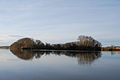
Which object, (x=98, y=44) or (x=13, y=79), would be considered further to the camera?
(x=98, y=44)

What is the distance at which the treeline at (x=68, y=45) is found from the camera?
186 feet

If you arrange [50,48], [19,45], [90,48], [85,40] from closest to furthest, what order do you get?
1. [90,48]
2. [85,40]
3. [50,48]
4. [19,45]

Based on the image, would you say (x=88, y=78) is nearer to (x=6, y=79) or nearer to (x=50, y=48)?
(x=6, y=79)

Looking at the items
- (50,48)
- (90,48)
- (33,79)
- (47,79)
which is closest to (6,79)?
(33,79)

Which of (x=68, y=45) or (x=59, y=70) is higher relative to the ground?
(x=68, y=45)

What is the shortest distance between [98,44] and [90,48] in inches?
A: 129

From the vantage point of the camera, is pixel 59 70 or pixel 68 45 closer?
pixel 59 70

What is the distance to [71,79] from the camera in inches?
334

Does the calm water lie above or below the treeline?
below

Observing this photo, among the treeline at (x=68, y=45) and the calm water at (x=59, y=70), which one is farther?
the treeline at (x=68, y=45)

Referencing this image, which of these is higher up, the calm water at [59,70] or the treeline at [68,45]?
Answer: the treeline at [68,45]

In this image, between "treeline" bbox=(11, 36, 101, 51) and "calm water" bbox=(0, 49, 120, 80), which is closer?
"calm water" bbox=(0, 49, 120, 80)

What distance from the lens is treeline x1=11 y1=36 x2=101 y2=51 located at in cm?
5681

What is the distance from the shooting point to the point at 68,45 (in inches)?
2362
